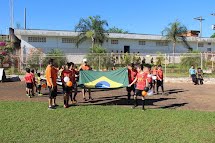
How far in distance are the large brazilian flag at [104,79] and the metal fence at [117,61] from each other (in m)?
12.8

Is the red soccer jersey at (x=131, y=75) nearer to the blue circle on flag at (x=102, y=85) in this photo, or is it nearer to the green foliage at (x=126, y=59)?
the blue circle on flag at (x=102, y=85)

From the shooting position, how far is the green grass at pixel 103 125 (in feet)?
25.3

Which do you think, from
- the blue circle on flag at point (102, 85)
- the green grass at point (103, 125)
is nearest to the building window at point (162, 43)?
the blue circle on flag at point (102, 85)

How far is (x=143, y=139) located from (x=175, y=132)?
106cm

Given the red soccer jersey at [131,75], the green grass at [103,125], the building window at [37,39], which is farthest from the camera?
the building window at [37,39]

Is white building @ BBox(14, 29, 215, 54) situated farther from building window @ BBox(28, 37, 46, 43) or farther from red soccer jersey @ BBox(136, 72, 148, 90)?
red soccer jersey @ BBox(136, 72, 148, 90)

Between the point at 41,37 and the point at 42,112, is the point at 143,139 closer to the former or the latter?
the point at 42,112

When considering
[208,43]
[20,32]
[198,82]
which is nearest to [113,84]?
[198,82]

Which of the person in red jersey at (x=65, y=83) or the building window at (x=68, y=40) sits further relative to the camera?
the building window at (x=68, y=40)

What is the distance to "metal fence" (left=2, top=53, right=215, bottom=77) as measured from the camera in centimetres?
2722

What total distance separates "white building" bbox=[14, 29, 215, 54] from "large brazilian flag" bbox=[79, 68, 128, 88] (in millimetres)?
23276

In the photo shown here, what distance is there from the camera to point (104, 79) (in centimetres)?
1390

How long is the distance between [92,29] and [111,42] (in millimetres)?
4508

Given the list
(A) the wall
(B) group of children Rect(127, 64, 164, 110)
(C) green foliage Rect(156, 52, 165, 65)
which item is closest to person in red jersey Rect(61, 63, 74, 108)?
(B) group of children Rect(127, 64, 164, 110)
